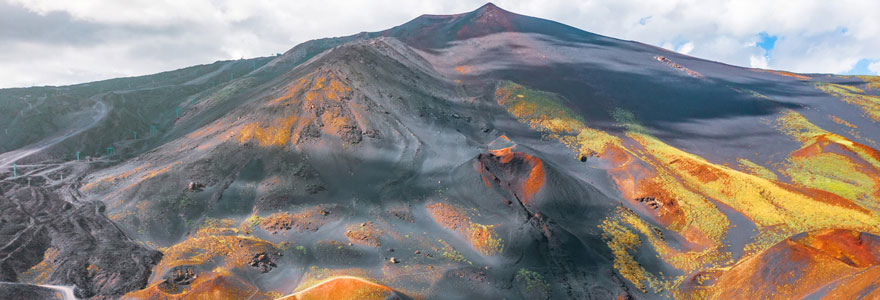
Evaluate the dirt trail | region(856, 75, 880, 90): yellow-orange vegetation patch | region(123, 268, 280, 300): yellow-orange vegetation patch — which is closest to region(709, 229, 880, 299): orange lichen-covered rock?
region(123, 268, 280, 300): yellow-orange vegetation patch

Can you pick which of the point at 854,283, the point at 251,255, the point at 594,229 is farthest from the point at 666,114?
the point at 251,255

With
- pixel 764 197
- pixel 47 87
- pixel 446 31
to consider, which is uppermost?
pixel 446 31

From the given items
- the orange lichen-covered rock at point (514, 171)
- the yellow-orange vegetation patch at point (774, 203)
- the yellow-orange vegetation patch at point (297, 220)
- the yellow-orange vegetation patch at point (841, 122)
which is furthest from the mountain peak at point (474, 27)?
the yellow-orange vegetation patch at point (297, 220)

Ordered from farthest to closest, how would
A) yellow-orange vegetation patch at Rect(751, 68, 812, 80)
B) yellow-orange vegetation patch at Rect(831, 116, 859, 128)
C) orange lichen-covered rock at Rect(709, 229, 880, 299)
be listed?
yellow-orange vegetation patch at Rect(751, 68, 812, 80) → yellow-orange vegetation patch at Rect(831, 116, 859, 128) → orange lichen-covered rock at Rect(709, 229, 880, 299)

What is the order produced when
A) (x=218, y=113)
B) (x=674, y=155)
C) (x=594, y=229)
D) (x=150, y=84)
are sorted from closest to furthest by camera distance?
(x=594, y=229), (x=674, y=155), (x=218, y=113), (x=150, y=84)

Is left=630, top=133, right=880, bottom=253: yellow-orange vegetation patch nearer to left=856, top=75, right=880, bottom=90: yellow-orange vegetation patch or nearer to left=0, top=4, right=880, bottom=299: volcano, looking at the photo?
left=0, top=4, right=880, bottom=299: volcano

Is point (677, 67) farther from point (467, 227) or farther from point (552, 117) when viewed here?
point (467, 227)

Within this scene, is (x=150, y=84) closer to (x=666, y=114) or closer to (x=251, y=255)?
(x=251, y=255)
